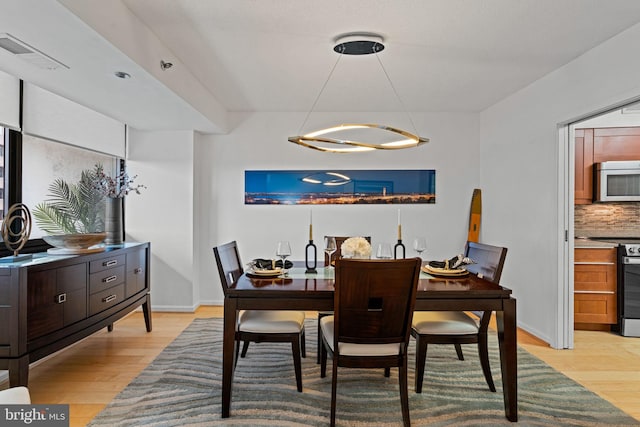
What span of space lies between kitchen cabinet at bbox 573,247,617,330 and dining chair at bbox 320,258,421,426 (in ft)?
9.00

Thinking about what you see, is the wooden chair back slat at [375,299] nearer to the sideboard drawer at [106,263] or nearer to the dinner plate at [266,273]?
the dinner plate at [266,273]

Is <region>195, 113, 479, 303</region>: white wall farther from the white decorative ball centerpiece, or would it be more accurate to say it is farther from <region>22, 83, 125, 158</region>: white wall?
the white decorative ball centerpiece

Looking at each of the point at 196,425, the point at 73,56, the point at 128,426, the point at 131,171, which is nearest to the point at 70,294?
the point at 128,426

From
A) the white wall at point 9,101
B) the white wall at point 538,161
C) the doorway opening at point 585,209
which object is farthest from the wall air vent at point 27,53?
the doorway opening at point 585,209

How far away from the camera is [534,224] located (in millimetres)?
3969

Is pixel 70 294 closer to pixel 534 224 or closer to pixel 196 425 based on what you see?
pixel 196 425

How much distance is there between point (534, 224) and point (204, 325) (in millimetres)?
3441

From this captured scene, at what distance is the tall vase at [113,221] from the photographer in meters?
3.88

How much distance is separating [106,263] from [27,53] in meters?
1.63

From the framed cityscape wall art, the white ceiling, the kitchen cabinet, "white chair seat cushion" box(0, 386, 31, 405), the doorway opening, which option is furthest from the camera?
the framed cityscape wall art

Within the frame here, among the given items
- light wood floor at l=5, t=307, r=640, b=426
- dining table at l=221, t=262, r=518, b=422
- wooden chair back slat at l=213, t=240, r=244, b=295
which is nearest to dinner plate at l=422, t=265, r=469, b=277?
dining table at l=221, t=262, r=518, b=422

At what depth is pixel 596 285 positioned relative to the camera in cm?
404

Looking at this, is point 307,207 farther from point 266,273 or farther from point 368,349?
point 368,349

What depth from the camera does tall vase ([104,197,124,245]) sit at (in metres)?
3.88
